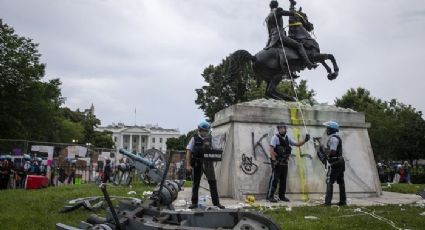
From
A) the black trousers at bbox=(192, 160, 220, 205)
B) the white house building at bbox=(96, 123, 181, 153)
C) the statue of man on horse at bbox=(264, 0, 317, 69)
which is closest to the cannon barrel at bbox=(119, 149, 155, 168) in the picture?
the statue of man on horse at bbox=(264, 0, 317, 69)

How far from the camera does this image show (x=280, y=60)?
39.9 ft

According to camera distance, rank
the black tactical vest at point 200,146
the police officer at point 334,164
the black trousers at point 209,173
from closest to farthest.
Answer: the black tactical vest at point 200,146
the black trousers at point 209,173
the police officer at point 334,164

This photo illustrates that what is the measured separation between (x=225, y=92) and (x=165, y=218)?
40590 mm

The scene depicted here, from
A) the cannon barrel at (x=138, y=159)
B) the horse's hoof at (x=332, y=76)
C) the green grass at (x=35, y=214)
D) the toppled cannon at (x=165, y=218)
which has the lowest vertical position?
the green grass at (x=35, y=214)

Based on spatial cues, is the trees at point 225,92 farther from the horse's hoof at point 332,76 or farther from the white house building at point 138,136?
the white house building at point 138,136

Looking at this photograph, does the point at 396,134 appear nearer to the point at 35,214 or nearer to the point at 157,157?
the point at 157,157

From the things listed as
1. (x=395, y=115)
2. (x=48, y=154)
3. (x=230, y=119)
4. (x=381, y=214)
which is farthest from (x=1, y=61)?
(x=395, y=115)

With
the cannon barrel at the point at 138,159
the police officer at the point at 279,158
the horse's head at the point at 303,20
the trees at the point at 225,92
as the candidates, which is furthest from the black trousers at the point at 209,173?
the trees at the point at 225,92

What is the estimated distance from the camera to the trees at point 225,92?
44.6 m

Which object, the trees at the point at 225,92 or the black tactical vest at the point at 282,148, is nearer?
the black tactical vest at the point at 282,148

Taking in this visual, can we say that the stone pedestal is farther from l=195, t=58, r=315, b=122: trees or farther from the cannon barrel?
l=195, t=58, r=315, b=122: trees

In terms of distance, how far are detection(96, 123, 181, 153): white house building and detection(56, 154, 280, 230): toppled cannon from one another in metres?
129

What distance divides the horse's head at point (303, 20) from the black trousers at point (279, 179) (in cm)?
499

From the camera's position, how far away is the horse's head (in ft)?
42.8
